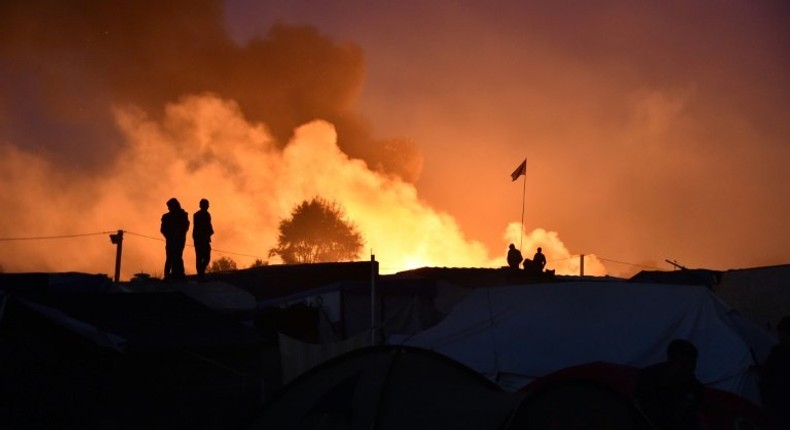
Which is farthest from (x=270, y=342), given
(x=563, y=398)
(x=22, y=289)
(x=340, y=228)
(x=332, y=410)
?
(x=340, y=228)

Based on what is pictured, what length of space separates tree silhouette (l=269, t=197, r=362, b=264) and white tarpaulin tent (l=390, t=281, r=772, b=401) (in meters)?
69.8

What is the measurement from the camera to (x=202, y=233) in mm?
21516

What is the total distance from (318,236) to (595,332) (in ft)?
236

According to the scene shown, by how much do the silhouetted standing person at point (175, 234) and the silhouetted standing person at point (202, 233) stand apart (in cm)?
29

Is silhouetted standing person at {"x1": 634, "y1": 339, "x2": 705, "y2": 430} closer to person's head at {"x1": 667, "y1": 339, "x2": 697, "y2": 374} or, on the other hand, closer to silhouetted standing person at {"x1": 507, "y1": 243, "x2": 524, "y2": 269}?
person's head at {"x1": 667, "y1": 339, "x2": 697, "y2": 374}

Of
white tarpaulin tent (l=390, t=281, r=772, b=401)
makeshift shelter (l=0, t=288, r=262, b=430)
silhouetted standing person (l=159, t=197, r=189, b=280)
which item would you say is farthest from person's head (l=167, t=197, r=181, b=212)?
Answer: white tarpaulin tent (l=390, t=281, r=772, b=401)

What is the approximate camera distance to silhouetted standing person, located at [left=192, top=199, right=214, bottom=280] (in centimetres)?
2150


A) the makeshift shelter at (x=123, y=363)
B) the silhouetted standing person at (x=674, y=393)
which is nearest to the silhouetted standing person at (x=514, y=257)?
the makeshift shelter at (x=123, y=363)

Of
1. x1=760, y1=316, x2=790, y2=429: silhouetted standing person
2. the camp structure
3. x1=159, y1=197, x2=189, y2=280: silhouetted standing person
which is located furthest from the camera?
x1=159, y1=197, x2=189, y2=280: silhouetted standing person

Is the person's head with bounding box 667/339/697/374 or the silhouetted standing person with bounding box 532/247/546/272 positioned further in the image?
the silhouetted standing person with bounding box 532/247/546/272

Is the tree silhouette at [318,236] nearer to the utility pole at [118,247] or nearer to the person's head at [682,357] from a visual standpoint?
the utility pole at [118,247]

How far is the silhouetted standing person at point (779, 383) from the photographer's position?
27.2ft

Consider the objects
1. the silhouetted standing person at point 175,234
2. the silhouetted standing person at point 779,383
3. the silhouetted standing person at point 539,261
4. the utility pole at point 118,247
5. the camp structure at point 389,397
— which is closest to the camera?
the camp structure at point 389,397

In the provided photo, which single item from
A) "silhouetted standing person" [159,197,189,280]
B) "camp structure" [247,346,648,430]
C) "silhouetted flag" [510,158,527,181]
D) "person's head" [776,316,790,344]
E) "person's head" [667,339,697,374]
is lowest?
"camp structure" [247,346,648,430]
